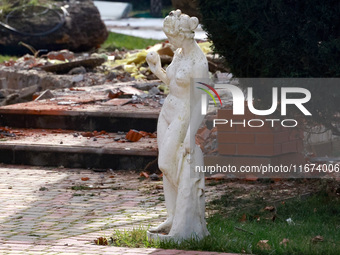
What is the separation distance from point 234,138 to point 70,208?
2.07 m

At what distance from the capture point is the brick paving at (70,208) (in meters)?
6.21

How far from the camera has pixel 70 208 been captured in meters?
7.68

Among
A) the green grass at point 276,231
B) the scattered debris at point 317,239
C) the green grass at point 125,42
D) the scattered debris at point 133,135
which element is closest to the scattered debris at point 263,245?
the green grass at point 276,231

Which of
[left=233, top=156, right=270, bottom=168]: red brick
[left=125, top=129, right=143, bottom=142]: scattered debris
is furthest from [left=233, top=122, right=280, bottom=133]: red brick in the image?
[left=125, top=129, right=143, bottom=142]: scattered debris

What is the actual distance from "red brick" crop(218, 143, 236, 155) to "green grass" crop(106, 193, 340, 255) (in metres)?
1.30

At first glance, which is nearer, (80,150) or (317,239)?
(317,239)

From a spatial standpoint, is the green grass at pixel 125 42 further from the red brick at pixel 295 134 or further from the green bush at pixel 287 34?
the green bush at pixel 287 34

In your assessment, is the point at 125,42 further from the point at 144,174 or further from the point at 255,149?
the point at 255,149

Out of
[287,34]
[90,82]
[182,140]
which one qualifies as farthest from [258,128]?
[90,82]

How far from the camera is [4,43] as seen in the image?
811 inches

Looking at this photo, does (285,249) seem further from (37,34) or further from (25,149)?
(37,34)

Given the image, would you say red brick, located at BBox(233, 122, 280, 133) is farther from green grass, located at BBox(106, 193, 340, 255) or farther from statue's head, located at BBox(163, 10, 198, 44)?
statue's head, located at BBox(163, 10, 198, 44)

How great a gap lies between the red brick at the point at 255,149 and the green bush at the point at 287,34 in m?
1.17

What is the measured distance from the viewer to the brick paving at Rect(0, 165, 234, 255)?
6.21 m
